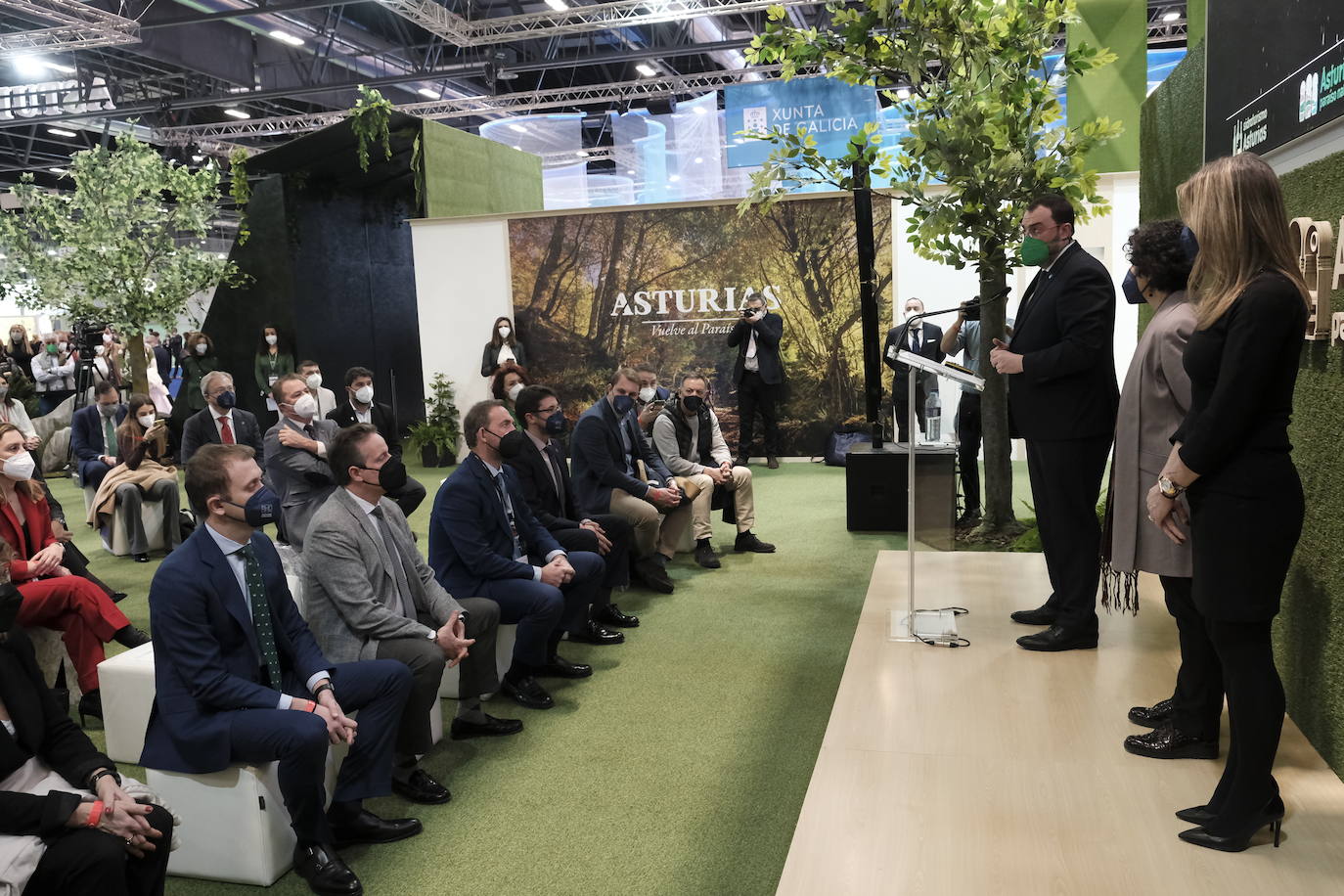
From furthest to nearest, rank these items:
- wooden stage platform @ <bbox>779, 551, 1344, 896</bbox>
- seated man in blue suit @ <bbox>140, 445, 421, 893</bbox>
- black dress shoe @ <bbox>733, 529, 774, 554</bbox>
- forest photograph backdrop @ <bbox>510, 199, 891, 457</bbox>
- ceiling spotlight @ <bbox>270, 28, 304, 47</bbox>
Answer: ceiling spotlight @ <bbox>270, 28, 304, 47</bbox>
forest photograph backdrop @ <bbox>510, 199, 891, 457</bbox>
black dress shoe @ <bbox>733, 529, 774, 554</bbox>
seated man in blue suit @ <bbox>140, 445, 421, 893</bbox>
wooden stage platform @ <bbox>779, 551, 1344, 896</bbox>

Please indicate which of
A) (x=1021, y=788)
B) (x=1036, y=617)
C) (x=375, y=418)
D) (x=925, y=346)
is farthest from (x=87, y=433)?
(x=1021, y=788)

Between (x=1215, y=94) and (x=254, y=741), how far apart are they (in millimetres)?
3775

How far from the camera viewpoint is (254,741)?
265 cm

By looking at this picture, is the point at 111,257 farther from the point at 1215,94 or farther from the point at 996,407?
the point at 1215,94

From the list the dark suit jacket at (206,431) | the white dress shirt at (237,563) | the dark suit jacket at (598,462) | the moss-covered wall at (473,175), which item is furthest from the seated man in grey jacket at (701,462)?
the moss-covered wall at (473,175)

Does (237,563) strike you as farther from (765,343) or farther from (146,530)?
(765,343)

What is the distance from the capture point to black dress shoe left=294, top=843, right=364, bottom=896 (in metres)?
2.72

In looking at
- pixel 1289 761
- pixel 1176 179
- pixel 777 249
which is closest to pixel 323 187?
pixel 777 249

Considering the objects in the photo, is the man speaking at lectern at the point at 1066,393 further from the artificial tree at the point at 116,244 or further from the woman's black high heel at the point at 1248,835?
the artificial tree at the point at 116,244

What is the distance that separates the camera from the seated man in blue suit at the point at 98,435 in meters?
7.12

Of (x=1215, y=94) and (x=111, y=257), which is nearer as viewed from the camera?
(x=1215, y=94)

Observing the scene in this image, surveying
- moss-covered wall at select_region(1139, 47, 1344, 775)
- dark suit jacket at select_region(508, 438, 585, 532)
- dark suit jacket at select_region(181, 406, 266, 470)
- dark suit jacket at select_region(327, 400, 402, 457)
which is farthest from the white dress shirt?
dark suit jacket at select_region(327, 400, 402, 457)

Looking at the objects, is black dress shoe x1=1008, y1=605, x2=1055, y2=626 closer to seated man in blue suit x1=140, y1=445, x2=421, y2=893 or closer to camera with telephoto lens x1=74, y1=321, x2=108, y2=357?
seated man in blue suit x1=140, y1=445, x2=421, y2=893

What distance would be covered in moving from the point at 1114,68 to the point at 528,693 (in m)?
6.36
